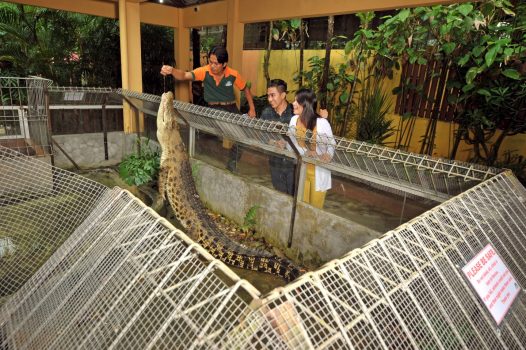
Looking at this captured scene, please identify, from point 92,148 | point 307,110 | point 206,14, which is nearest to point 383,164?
point 307,110

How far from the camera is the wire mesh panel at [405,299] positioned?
2.80 feet

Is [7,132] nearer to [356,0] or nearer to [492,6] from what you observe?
[356,0]

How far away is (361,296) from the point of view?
1030 millimetres

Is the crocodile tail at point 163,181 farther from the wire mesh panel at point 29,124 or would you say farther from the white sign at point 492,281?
the white sign at point 492,281

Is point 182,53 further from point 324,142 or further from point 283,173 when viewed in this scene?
point 324,142

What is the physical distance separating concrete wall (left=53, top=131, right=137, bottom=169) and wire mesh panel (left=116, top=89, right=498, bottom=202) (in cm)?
366

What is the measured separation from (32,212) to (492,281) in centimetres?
446

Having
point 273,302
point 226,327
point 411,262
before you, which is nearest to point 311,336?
point 273,302

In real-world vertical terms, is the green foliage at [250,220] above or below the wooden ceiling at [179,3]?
below

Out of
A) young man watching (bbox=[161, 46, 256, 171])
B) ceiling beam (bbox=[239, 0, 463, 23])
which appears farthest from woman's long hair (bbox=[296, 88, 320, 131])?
ceiling beam (bbox=[239, 0, 463, 23])

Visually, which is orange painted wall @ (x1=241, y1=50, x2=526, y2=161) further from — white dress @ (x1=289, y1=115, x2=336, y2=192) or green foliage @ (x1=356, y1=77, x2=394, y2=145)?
white dress @ (x1=289, y1=115, x2=336, y2=192)

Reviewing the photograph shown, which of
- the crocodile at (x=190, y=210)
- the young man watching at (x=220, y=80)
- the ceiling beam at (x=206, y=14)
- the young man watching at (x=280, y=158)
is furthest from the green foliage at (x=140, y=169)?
the ceiling beam at (x=206, y=14)

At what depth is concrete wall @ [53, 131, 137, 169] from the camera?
5.80m

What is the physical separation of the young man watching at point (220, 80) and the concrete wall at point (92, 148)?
8.18 ft
